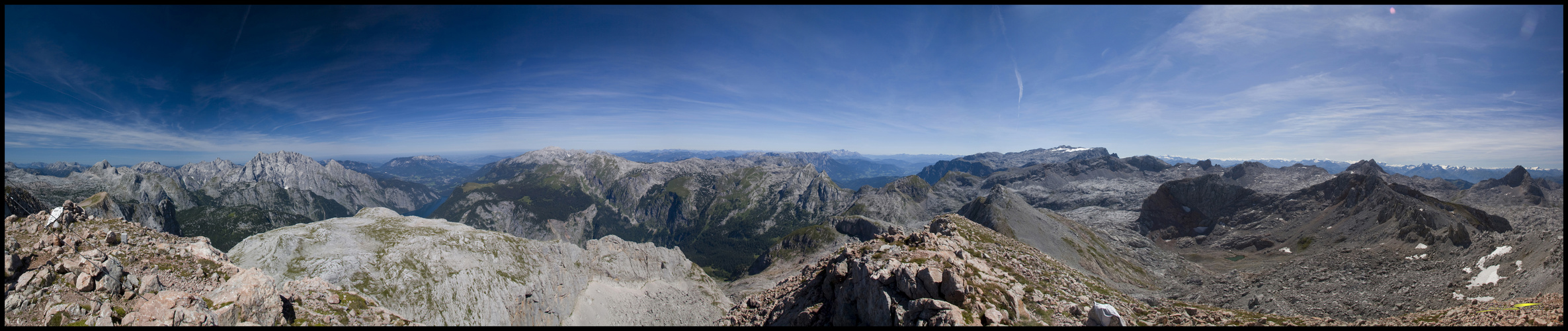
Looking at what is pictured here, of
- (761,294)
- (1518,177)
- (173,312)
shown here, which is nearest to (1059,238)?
(761,294)

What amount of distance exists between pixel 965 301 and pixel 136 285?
3054cm

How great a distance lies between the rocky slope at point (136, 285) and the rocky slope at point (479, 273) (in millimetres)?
20673

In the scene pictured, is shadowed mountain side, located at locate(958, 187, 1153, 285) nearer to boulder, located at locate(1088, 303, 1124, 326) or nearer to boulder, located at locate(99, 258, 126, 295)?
boulder, located at locate(1088, 303, 1124, 326)

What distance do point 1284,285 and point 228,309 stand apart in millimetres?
76621

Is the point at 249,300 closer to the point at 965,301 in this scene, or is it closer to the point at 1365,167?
the point at 965,301

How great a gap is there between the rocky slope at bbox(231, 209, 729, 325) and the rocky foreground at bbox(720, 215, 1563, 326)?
42.3m

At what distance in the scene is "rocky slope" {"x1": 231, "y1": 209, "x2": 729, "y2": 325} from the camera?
157ft

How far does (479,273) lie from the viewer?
59.2m

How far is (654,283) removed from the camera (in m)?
79.7

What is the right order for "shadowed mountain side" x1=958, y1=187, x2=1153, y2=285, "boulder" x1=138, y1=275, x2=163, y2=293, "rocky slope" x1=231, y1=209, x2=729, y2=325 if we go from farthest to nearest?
1. "shadowed mountain side" x1=958, y1=187, x2=1153, y2=285
2. "rocky slope" x1=231, y1=209, x2=729, y2=325
3. "boulder" x1=138, y1=275, x2=163, y2=293

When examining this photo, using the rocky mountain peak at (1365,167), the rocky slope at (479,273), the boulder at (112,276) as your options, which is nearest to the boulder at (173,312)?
the boulder at (112,276)

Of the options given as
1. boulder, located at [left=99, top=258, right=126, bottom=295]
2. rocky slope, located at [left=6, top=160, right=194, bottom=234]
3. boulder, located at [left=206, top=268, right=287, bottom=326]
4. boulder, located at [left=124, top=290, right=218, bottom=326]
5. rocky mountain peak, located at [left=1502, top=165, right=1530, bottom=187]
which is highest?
Answer: rocky mountain peak, located at [left=1502, top=165, right=1530, bottom=187]

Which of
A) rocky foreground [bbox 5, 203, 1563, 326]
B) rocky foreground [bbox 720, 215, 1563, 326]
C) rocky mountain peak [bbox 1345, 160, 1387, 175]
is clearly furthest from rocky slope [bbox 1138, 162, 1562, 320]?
rocky mountain peak [bbox 1345, 160, 1387, 175]

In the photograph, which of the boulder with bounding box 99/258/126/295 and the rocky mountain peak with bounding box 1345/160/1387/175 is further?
the rocky mountain peak with bounding box 1345/160/1387/175
